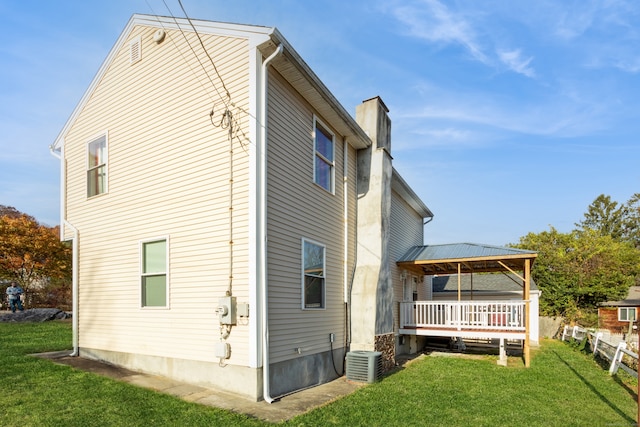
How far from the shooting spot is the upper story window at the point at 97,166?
31.2 ft

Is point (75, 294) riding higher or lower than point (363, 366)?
higher

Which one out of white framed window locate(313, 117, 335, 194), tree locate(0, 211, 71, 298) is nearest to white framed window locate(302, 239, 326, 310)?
white framed window locate(313, 117, 335, 194)

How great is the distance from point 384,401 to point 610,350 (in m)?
9.08

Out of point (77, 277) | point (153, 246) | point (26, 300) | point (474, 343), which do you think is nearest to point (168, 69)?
point (153, 246)

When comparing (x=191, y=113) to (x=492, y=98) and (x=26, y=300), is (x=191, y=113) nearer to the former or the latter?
(x=492, y=98)

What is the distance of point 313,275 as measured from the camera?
8.54 m

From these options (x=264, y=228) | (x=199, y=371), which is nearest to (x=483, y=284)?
(x=264, y=228)

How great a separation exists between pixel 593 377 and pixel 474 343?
28.4 ft

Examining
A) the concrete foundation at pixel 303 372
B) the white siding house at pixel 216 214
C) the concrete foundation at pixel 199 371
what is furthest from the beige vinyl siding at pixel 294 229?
the concrete foundation at pixel 199 371

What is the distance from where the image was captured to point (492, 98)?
1420 cm

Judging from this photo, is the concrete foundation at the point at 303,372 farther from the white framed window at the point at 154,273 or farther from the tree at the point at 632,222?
the tree at the point at 632,222

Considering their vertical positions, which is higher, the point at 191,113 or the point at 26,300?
the point at 191,113

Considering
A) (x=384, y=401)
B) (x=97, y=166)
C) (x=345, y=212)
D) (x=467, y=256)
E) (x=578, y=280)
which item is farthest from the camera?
(x=578, y=280)

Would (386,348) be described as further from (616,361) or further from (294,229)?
(616,361)
